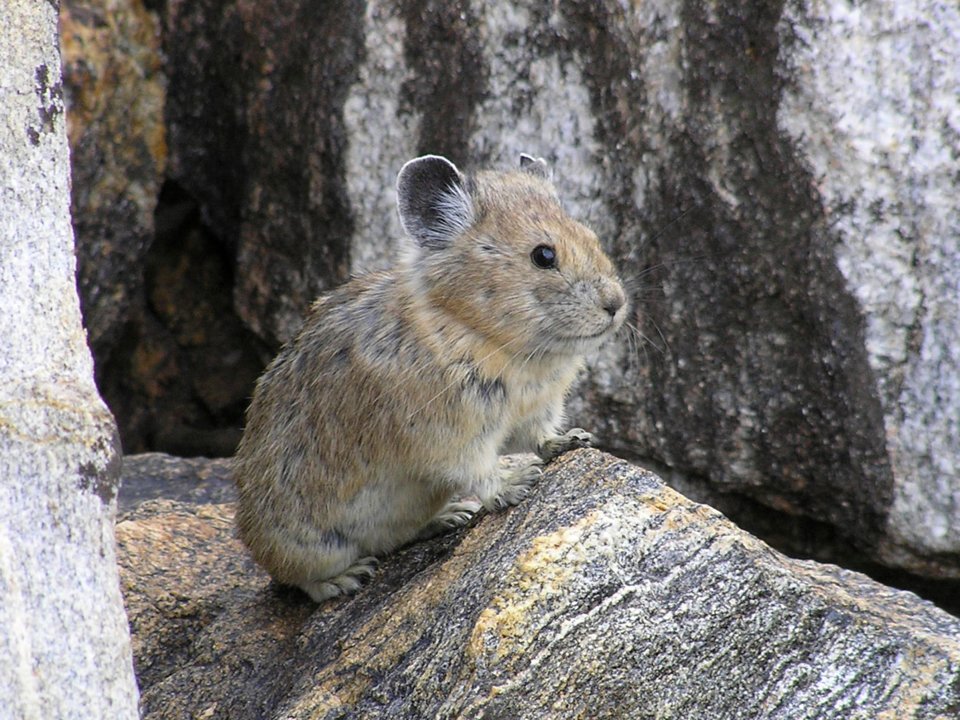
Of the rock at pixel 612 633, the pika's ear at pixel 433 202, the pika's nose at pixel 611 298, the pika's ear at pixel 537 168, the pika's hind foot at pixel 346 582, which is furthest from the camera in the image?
the pika's ear at pixel 537 168

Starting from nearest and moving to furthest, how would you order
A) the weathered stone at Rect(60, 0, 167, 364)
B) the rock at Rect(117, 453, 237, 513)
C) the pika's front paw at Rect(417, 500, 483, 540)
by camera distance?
1. the pika's front paw at Rect(417, 500, 483, 540)
2. the rock at Rect(117, 453, 237, 513)
3. the weathered stone at Rect(60, 0, 167, 364)

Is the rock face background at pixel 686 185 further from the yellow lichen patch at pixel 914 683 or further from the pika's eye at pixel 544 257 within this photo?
the yellow lichen patch at pixel 914 683

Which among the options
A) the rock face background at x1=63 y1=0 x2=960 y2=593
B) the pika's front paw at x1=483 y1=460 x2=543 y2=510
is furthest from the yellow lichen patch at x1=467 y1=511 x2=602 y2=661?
the rock face background at x1=63 y1=0 x2=960 y2=593

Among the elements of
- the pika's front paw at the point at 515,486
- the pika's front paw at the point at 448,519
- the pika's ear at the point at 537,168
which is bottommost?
the pika's front paw at the point at 448,519

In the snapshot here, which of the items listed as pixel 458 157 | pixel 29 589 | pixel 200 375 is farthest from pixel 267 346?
pixel 29 589

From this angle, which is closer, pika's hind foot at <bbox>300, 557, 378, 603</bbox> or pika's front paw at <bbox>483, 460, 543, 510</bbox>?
pika's front paw at <bbox>483, 460, 543, 510</bbox>

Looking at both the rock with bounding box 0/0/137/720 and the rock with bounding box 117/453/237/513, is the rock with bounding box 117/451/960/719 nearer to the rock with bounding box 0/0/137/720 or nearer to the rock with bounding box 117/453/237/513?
the rock with bounding box 0/0/137/720

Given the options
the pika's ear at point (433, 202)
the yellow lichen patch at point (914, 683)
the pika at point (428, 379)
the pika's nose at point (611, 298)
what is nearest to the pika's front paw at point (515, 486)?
the pika at point (428, 379)

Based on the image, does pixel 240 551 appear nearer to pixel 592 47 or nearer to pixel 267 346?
pixel 267 346

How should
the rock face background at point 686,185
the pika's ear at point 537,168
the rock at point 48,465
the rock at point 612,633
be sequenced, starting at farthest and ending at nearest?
the rock face background at point 686,185
the pika's ear at point 537,168
the rock at point 612,633
the rock at point 48,465
